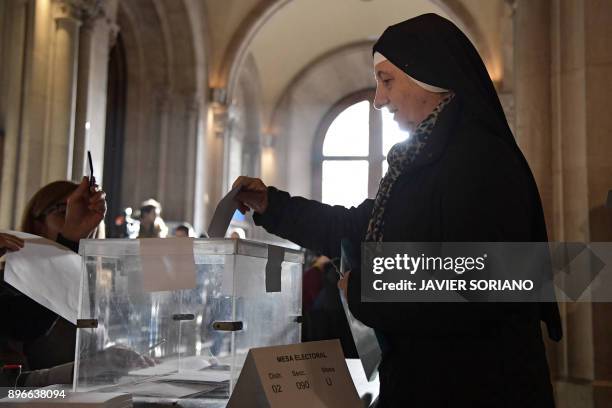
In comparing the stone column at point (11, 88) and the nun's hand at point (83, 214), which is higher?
the stone column at point (11, 88)

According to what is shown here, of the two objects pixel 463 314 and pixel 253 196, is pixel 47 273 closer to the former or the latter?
pixel 253 196

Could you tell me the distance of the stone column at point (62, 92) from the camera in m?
8.16

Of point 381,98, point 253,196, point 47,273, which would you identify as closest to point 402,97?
point 381,98

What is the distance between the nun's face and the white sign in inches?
23.5

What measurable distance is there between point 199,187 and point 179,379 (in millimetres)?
12418

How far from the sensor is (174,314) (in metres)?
1.94

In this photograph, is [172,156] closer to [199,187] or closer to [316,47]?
[199,187]

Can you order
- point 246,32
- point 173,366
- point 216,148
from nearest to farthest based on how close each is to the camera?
point 173,366 < point 246,32 < point 216,148

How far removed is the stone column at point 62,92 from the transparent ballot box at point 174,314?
262 inches

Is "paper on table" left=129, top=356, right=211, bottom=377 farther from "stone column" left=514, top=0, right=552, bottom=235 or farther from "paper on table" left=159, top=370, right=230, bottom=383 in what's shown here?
"stone column" left=514, top=0, right=552, bottom=235

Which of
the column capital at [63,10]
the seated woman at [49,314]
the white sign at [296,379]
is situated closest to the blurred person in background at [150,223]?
the column capital at [63,10]

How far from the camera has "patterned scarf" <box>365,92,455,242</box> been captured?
1.64 meters

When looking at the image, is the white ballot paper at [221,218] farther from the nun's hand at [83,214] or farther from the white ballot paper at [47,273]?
the nun's hand at [83,214]

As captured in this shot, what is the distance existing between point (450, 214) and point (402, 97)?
1.24 ft
